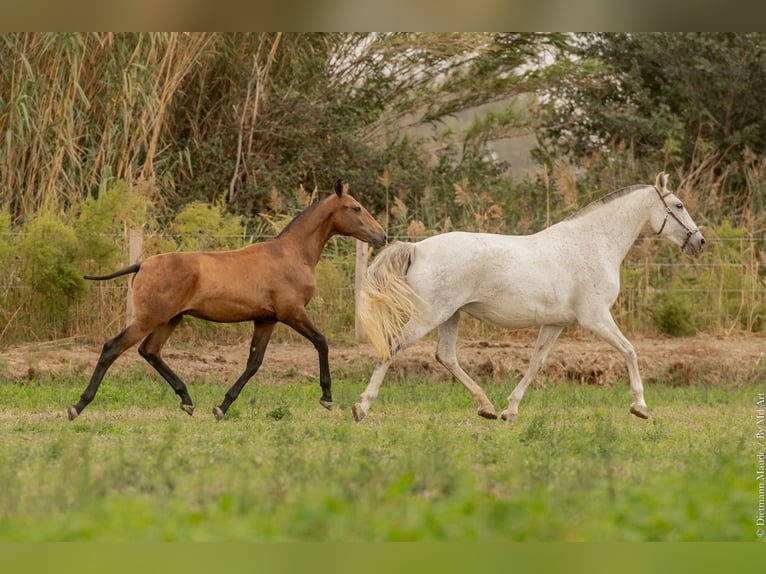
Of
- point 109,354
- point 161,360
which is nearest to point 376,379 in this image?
point 161,360

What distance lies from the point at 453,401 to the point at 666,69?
1257 cm

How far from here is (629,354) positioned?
9.75 m

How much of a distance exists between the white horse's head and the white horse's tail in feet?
7.83

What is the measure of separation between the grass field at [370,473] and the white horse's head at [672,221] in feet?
4.80

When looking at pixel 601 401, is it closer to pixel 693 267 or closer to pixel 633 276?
pixel 633 276

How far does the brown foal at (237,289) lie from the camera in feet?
30.3

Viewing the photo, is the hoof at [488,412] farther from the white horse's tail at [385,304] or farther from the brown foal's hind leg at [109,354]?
the brown foal's hind leg at [109,354]

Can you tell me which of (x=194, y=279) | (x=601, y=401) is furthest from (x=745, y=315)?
(x=194, y=279)

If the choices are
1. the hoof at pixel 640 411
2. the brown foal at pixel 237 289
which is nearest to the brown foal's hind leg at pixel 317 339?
the brown foal at pixel 237 289

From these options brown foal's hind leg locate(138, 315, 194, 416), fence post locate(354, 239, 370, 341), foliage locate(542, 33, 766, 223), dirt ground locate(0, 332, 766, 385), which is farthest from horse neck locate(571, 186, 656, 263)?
foliage locate(542, 33, 766, 223)

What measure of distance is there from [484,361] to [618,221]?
313 centimetres

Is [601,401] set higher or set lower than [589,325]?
lower

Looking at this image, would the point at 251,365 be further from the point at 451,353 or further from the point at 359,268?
the point at 359,268

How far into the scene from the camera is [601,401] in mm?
11039
